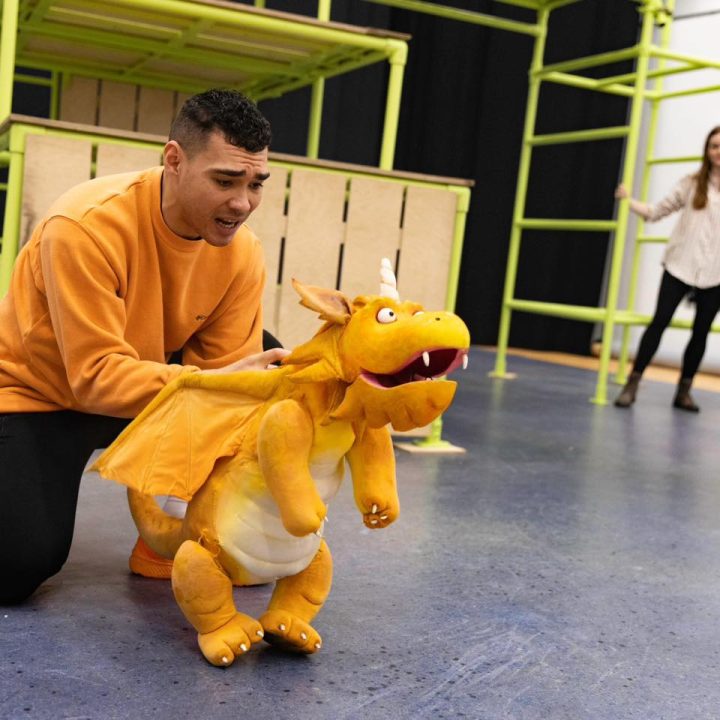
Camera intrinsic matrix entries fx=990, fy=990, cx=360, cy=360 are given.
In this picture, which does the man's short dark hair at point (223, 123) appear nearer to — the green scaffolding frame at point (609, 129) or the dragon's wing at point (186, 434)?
the dragon's wing at point (186, 434)

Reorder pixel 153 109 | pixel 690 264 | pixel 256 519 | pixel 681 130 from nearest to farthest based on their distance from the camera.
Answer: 1. pixel 256 519
2. pixel 153 109
3. pixel 690 264
4. pixel 681 130

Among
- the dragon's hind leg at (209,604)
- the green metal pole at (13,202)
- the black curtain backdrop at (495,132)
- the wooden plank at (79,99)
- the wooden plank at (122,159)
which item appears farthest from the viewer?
the black curtain backdrop at (495,132)

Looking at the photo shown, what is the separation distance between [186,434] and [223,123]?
45 centimetres

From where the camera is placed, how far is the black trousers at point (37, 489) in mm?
1508

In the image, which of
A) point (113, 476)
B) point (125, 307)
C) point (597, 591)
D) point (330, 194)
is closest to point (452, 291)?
point (330, 194)

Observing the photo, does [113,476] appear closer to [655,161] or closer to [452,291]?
[452,291]

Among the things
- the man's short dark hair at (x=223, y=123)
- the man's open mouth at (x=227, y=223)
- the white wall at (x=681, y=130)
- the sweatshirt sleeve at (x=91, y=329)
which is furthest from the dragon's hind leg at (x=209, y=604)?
the white wall at (x=681, y=130)

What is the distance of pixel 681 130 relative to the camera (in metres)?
6.62

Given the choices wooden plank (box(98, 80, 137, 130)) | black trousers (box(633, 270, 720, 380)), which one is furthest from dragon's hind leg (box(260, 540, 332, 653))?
black trousers (box(633, 270, 720, 380))

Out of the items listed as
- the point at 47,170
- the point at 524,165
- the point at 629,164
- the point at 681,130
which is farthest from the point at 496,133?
the point at 47,170

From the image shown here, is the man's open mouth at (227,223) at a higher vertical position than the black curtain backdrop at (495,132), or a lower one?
lower

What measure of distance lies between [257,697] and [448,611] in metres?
0.49

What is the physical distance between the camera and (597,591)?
6.08ft

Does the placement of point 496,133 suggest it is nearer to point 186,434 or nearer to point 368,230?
point 368,230
